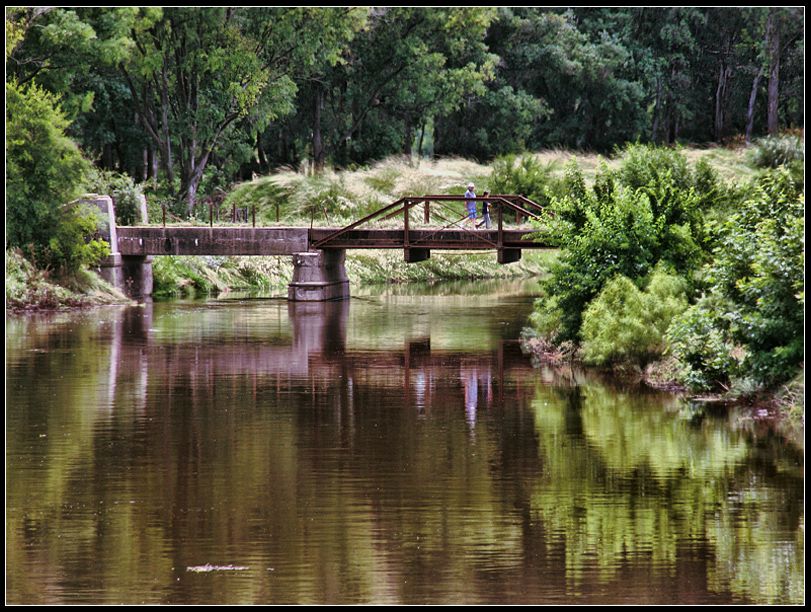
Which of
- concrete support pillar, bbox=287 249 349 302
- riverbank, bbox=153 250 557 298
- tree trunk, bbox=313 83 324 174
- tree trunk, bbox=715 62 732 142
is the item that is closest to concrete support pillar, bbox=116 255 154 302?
A: riverbank, bbox=153 250 557 298

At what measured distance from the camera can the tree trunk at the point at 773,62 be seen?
224ft

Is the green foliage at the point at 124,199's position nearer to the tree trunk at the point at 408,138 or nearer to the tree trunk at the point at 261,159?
the tree trunk at the point at 261,159

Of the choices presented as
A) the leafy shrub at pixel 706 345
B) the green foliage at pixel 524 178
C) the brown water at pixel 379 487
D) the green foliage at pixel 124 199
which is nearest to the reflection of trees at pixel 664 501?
the brown water at pixel 379 487

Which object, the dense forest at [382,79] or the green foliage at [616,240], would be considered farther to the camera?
the dense forest at [382,79]

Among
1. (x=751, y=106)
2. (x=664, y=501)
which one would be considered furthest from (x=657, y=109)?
(x=664, y=501)

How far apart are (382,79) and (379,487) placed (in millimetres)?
48961

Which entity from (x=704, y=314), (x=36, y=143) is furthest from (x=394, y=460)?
(x=36, y=143)

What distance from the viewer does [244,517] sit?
15148 mm

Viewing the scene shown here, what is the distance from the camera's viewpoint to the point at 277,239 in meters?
43.2

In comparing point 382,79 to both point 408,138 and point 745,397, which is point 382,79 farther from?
point 745,397

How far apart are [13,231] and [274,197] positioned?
1755 cm

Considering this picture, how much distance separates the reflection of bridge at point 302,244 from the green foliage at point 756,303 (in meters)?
18.2

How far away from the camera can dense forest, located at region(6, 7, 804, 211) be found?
52281 mm

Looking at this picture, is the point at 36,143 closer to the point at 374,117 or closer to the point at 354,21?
the point at 354,21
